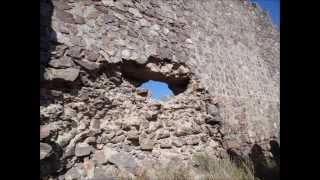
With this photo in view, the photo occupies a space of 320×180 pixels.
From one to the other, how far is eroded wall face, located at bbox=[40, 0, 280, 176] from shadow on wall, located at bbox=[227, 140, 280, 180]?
0.56 feet

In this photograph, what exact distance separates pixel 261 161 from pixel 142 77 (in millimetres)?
2639

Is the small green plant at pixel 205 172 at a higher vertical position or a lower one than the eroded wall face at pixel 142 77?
lower

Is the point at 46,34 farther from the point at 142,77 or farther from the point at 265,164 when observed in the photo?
the point at 265,164

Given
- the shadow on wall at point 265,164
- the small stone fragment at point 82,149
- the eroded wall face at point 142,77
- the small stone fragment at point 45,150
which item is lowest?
the shadow on wall at point 265,164

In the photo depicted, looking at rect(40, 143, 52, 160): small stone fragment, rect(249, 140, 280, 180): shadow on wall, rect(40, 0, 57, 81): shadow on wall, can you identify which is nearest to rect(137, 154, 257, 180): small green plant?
rect(249, 140, 280, 180): shadow on wall

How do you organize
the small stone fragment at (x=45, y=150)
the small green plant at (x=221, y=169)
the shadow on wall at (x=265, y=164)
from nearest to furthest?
the small stone fragment at (x=45, y=150) < the small green plant at (x=221, y=169) < the shadow on wall at (x=265, y=164)

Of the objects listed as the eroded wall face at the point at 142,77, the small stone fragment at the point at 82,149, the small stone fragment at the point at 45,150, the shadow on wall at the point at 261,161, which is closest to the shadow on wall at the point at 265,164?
the shadow on wall at the point at 261,161

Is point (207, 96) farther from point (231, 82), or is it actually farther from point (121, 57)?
point (121, 57)

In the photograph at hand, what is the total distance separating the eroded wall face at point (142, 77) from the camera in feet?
11.8

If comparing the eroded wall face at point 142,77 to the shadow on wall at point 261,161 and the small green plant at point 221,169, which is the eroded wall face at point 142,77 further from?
the small green plant at point 221,169

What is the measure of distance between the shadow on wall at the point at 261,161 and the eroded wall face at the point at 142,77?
171 millimetres

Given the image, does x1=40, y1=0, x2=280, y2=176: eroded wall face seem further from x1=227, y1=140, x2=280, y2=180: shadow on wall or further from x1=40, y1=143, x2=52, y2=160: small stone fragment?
x1=227, y1=140, x2=280, y2=180: shadow on wall

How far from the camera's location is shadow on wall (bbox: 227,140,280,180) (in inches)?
160
